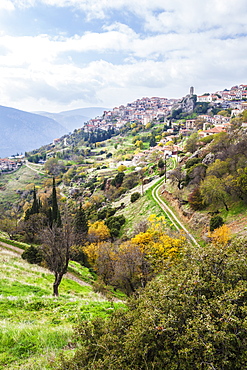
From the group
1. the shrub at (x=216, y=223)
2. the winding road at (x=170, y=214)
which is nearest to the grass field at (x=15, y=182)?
the winding road at (x=170, y=214)

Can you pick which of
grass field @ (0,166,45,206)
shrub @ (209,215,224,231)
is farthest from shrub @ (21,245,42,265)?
grass field @ (0,166,45,206)

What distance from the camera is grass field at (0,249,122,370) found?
5.98 meters

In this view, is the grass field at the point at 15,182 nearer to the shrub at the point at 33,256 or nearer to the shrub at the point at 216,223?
the shrub at the point at 33,256

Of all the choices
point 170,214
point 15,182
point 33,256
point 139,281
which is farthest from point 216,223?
point 15,182

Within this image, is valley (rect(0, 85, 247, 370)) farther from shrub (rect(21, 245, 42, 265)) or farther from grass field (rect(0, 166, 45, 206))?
grass field (rect(0, 166, 45, 206))

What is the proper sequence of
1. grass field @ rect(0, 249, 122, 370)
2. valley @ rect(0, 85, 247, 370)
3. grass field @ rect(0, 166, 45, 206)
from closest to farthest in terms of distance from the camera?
valley @ rect(0, 85, 247, 370), grass field @ rect(0, 249, 122, 370), grass field @ rect(0, 166, 45, 206)

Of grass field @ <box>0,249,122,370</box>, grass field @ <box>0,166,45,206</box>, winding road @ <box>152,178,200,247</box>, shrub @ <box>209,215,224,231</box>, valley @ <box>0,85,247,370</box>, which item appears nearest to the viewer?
valley @ <box>0,85,247,370</box>

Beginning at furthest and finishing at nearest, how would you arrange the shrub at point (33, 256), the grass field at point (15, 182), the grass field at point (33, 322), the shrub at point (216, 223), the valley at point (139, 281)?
the grass field at point (15, 182) → the shrub at point (216, 223) → the shrub at point (33, 256) → the grass field at point (33, 322) → the valley at point (139, 281)

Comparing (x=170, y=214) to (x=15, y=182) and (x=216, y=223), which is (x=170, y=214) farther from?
(x=15, y=182)

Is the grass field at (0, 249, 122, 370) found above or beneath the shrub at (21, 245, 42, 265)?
above

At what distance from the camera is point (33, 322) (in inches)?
341

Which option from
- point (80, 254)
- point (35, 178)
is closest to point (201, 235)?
point (80, 254)

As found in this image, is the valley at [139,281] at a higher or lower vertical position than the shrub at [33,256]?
higher

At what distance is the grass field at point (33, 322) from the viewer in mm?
5978
